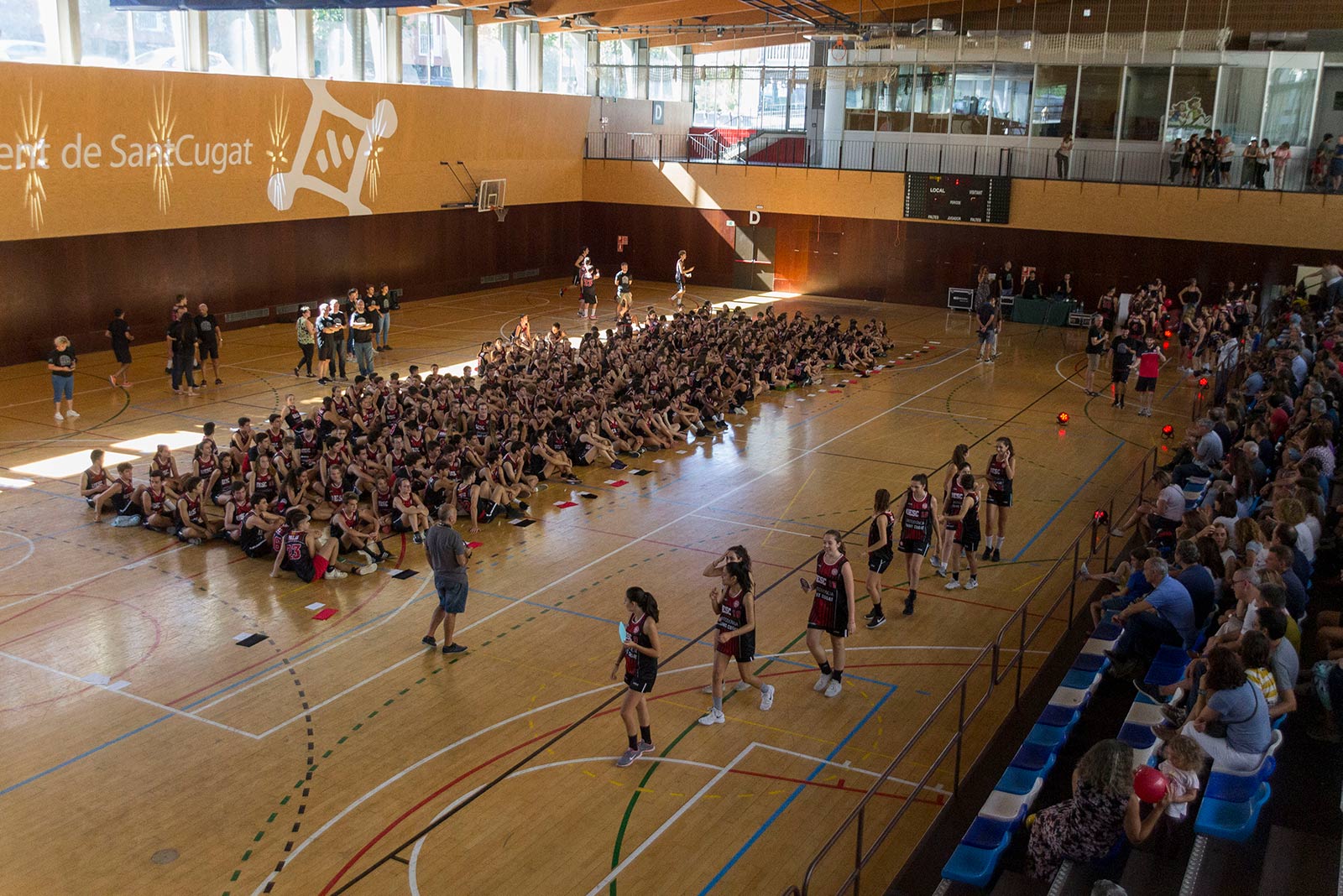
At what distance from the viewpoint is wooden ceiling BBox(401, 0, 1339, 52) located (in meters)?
32.4

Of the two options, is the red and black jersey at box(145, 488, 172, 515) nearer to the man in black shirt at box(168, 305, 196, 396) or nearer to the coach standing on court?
the coach standing on court

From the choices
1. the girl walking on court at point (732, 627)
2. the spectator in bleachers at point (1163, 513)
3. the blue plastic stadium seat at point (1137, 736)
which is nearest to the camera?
the blue plastic stadium seat at point (1137, 736)

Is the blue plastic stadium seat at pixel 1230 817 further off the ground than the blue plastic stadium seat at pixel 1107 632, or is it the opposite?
the blue plastic stadium seat at pixel 1230 817

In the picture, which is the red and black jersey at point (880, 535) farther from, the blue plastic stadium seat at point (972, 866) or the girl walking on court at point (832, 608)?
the blue plastic stadium seat at point (972, 866)

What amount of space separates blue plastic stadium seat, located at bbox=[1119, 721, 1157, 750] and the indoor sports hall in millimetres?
52

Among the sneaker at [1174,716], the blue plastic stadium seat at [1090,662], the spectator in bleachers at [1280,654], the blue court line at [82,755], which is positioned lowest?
the blue court line at [82,755]

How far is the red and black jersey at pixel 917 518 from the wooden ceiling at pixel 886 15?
2232cm

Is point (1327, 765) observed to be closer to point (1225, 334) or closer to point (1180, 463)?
point (1180, 463)

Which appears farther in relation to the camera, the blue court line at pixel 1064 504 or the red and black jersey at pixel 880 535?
the blue court line at pixel 1064 504

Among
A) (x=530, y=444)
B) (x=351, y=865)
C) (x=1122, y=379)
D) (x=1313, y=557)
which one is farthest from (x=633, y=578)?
(x=1122, y=379)

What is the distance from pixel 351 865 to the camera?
8.10 meters

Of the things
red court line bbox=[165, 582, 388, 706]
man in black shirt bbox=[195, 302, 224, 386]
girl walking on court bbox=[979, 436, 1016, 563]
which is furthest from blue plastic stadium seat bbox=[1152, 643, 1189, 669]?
man in black shirt bbox=[195, 302, 224, 386]

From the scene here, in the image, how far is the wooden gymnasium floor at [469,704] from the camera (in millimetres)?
8273

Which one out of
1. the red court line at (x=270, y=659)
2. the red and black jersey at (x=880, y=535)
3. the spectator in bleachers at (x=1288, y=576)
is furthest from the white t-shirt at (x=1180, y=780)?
the red court line at (x=270, y=659)
